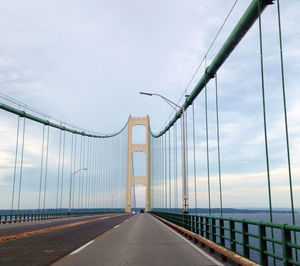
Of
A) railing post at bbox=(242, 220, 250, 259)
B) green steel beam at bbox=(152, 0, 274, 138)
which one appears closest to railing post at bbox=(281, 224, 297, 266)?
railing post at bbox=(242, 220, 250, 259)

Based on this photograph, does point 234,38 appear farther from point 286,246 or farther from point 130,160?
point 130,160

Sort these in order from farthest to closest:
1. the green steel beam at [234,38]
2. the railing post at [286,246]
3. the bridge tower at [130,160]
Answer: the bridge tower at [130,160]
the green steel beam at [234,38]
the railing post at [286,246]

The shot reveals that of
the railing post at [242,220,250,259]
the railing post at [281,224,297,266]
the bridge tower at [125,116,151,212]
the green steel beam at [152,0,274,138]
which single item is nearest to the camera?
the railing post at [281,224,297,266]

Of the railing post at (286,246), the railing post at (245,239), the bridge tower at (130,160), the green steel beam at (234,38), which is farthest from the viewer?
the bridge tower at (130,160)

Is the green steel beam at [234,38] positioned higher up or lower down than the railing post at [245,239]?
higher up

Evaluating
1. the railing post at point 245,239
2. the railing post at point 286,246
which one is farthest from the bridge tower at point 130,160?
the railing post at point 286,246

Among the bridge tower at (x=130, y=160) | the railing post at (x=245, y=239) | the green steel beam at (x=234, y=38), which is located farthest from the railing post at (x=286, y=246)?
the bridge tower at (x=130, y=160)

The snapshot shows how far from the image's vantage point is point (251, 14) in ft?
42.5

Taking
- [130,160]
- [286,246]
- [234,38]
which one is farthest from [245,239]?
[130,160]

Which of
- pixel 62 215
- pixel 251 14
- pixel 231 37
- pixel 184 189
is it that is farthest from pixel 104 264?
pixel 62 215

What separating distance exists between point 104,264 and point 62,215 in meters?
49.4

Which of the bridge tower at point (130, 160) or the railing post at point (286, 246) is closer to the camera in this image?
the railing post at point (286, 246)

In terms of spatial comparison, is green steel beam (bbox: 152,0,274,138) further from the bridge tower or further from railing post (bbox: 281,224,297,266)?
the bridge tower

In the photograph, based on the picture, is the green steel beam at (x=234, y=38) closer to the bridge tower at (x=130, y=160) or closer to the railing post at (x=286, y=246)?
the railing post at (x=286, y=246)
